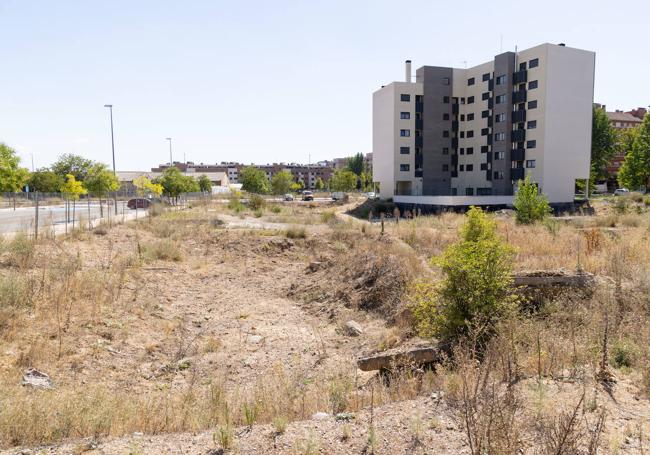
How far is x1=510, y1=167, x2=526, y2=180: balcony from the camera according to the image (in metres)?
50.8

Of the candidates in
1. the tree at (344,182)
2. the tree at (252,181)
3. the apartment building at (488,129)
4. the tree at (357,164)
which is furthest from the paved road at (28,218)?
the tree at (357,164)

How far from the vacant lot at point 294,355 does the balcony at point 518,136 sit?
1452 inches

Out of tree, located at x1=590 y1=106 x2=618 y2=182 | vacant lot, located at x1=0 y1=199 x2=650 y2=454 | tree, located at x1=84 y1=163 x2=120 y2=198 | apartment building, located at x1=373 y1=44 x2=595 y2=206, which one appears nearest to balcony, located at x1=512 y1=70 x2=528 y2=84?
apartment building, located at x1=373 y1=44 x2=595 y2=206

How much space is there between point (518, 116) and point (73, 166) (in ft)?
240

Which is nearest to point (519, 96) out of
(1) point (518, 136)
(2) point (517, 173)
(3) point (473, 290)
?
(1) point (518, 136)

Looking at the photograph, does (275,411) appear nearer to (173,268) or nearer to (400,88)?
(173,268)

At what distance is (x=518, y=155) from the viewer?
51406mm

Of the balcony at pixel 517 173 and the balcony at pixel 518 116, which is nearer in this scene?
the balcony at pixel 517 173

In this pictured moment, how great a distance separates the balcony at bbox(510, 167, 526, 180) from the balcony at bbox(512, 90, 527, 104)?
8.19 m

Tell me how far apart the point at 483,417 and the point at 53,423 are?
4.69 meters

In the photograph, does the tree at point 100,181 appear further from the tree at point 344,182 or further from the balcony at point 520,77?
the tree at point 344,182

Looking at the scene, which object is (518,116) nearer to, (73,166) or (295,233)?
(295,233)

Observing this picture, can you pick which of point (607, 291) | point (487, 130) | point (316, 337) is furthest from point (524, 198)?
point (487, 130)

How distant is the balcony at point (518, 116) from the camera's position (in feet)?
167
